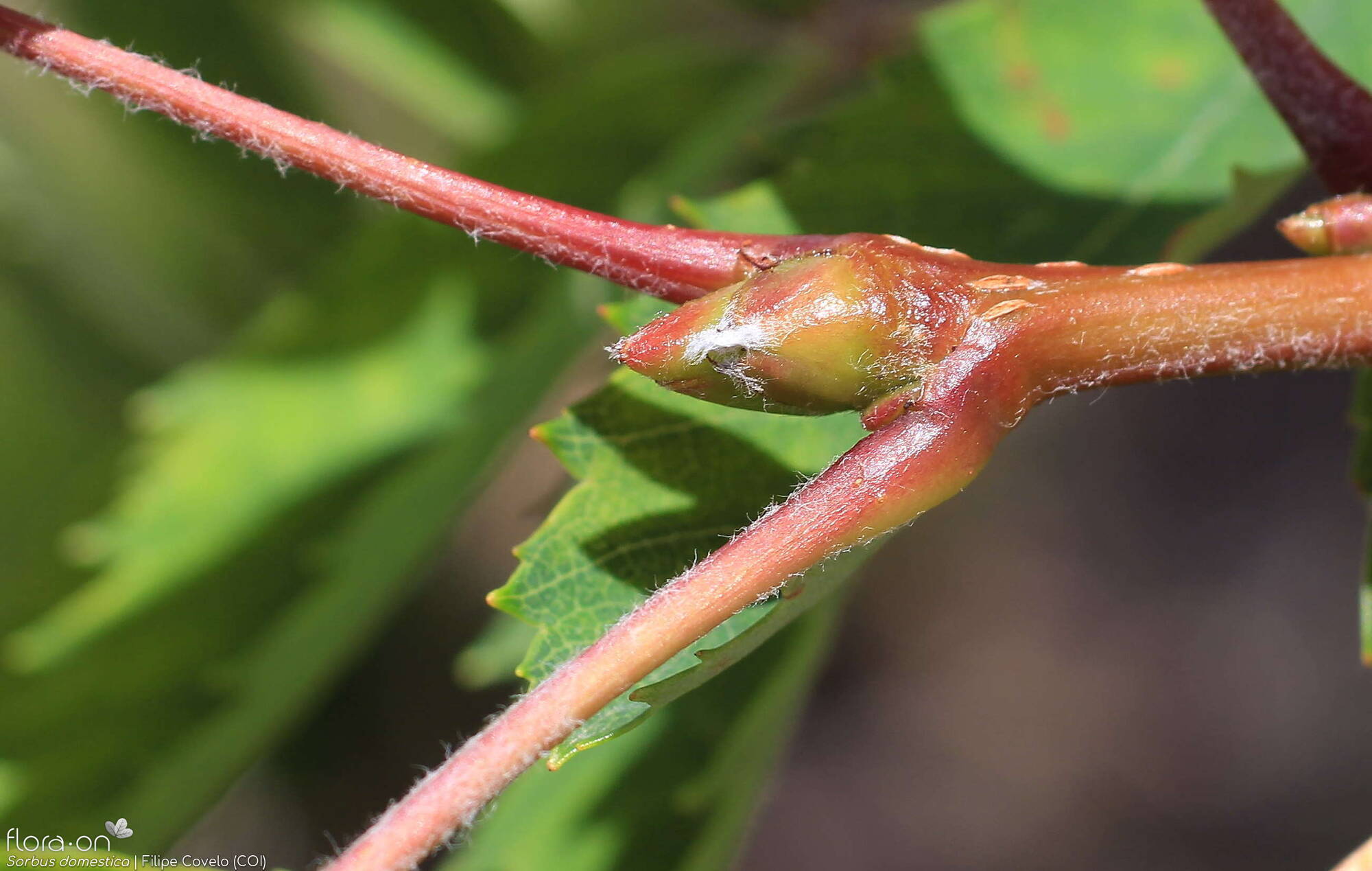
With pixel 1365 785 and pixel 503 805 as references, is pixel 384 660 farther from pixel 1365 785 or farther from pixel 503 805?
pixel 1365 785

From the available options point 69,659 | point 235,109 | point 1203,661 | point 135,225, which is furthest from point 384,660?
point 235,109

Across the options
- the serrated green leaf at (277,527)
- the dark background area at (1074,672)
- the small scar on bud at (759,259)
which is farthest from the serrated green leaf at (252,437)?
the small scar on bud at (759,259)

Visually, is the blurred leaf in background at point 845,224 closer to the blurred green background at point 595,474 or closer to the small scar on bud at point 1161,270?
the blurred green background at point 595,474
